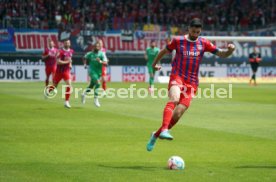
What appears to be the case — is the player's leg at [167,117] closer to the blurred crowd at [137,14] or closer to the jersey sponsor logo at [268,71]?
the blurred crowd at [137,14]

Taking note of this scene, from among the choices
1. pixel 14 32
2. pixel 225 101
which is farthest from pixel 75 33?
pixel 225 101

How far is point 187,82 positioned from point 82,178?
155 inches

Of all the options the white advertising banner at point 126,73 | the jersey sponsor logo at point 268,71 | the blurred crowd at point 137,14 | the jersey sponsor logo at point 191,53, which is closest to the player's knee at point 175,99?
the jersey sponsor logo at point 191,53

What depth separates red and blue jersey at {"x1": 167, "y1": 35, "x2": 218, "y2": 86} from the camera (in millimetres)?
14375

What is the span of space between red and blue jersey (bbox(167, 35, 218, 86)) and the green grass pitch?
1.54 meters

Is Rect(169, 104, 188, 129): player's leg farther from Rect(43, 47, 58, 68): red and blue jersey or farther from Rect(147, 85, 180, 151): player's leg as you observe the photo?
Rect(43, 47, 58, 68): red and blue jersey

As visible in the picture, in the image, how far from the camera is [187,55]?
47.3 ft

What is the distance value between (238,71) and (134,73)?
7627mm

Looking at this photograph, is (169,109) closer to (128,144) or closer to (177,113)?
(177,113)

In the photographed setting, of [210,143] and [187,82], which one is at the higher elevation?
[187,82]

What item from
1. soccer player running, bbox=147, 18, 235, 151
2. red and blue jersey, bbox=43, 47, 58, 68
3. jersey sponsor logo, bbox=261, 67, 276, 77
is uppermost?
soccer player running, bbox=147, 18, 235, 151

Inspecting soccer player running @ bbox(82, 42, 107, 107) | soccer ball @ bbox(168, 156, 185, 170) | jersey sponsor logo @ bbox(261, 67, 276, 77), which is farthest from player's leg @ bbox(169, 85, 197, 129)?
jersey sponsor logo @ bbox(261, 67, 276, 77)

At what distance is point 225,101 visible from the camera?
3244 centimetres

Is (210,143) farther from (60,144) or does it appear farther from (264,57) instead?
(264,57)
